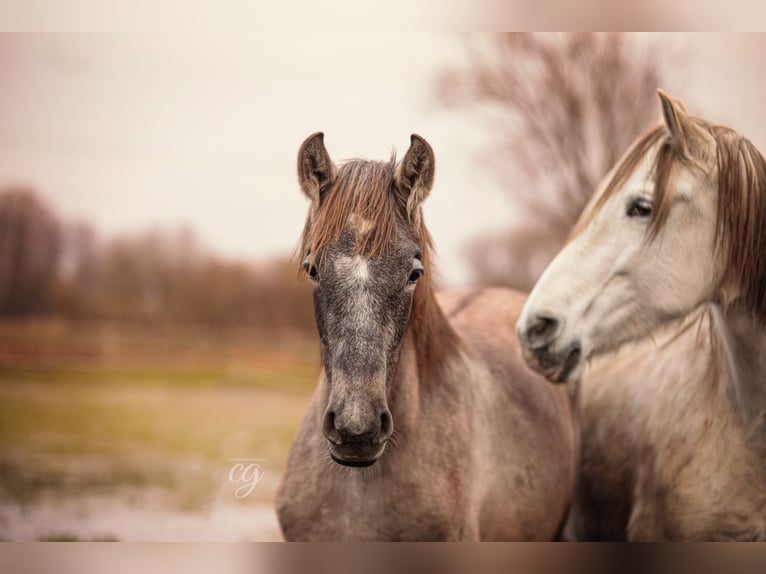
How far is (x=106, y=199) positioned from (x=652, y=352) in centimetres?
212

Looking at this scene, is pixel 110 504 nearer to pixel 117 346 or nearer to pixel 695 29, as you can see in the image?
pixel 117 346

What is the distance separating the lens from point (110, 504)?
9.16 ft

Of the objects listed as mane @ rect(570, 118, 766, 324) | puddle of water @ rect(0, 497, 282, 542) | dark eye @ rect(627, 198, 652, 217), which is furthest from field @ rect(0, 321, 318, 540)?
mane @ rect(570, 118, 766, 324)

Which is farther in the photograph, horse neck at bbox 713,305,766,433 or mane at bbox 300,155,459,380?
horse neck at bbox 713,305,766,433

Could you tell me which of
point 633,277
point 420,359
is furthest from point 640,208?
point 420,359

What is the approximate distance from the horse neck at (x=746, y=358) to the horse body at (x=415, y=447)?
62 centimetres

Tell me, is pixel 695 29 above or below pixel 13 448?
above

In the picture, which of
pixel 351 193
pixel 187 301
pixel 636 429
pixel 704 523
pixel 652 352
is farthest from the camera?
pixel 187 301

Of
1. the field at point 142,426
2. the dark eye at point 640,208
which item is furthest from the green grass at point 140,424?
the dark eye at point 640,208

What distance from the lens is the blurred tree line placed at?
2.88m

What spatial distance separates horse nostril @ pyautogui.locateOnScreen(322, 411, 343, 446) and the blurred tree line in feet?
3.54

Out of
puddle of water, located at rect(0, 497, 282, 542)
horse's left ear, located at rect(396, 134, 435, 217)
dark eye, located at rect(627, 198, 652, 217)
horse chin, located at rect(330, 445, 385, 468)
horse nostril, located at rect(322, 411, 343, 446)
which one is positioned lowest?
puddle of water, located at rect(0, 497, 282, 542)

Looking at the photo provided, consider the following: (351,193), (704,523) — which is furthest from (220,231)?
(704,523)

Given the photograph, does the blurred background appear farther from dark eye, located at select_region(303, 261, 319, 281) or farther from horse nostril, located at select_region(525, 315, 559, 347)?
dark eye, located at select_region(303, 261, 319, 281)
